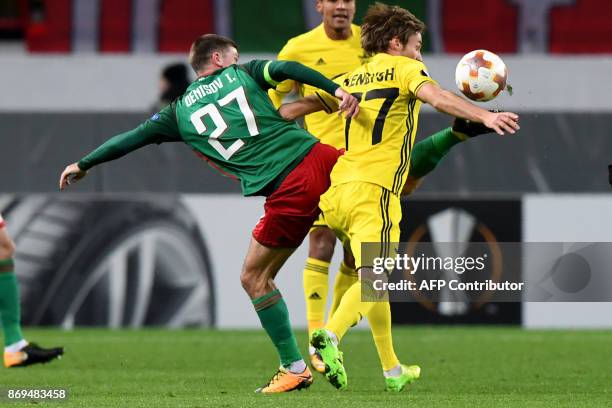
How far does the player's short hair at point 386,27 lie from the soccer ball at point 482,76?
0.35 m

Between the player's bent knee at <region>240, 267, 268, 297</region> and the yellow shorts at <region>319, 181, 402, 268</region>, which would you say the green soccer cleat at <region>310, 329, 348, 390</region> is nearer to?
the yellow shorts at <region>319, 181, 402, 268</region>

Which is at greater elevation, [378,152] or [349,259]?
[378,152]

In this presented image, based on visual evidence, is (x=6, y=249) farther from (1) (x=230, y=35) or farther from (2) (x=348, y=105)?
(1) (x=230, y=35)

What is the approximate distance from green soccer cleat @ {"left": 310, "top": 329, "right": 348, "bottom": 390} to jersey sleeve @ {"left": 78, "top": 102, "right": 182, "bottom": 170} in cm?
137

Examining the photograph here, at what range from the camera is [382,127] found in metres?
6.12

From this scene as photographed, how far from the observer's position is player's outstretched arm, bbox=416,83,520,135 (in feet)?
17.6

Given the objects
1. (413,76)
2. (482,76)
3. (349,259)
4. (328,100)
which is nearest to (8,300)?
(349,259)

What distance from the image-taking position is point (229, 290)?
442 inches

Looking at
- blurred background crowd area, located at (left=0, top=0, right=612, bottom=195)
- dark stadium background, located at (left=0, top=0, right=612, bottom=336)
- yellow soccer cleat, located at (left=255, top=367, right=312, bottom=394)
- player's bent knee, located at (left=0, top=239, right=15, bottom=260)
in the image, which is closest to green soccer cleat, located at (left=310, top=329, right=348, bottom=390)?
yellow soccer cleat, located at (left=255, top=367, right=312, bottom=394)

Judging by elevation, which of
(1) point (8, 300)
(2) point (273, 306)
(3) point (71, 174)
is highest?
(3) point (71, 174)

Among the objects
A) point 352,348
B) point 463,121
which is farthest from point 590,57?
point 463,121

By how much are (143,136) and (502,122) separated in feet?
6.24

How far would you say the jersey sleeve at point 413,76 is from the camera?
588cm

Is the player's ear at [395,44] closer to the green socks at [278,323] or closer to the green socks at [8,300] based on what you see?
the green socks at [278,323]
